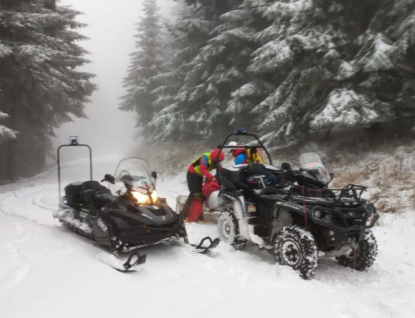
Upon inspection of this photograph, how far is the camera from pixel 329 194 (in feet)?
18.7

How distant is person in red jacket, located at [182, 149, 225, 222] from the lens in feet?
26.5

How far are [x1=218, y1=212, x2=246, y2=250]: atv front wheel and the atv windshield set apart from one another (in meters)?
1.44

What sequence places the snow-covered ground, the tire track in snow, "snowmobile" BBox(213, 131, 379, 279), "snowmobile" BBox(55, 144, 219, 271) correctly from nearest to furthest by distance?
1. the snow-covered ground
2. the tire track in snow
3. "snowmobile" BBox(213, 131, 379, 279)
4. "snowmobile" BBox(55, 144, 219, 271)

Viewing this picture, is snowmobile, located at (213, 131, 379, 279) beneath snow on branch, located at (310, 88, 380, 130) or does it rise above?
beneath

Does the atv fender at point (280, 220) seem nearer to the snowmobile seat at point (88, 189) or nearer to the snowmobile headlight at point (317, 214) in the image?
the snowmobile headlight at point (317, 214)

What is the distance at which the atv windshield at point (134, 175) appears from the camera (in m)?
6.28

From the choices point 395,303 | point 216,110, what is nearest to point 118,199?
point 395,303

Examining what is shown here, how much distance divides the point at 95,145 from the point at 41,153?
6055cm

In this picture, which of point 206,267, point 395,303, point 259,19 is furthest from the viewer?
point 259,19

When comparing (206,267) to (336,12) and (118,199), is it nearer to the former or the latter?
(118,199)

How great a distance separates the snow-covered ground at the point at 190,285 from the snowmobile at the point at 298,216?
260 millimetres

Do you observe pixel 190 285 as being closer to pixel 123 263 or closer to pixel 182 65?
pixel 123 263

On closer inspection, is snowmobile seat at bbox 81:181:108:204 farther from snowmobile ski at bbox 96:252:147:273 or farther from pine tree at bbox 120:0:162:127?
pine tree at bbox 120:0:162:127

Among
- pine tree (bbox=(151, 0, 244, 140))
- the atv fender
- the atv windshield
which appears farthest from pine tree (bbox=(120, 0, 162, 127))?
the atv fender
